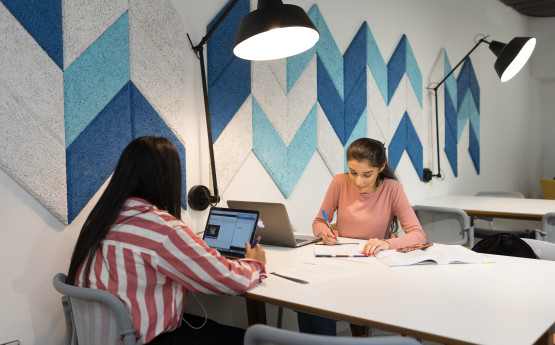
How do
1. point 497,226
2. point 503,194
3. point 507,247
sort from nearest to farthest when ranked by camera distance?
1. point 507,247
2. point 503,194
3. point 497,226

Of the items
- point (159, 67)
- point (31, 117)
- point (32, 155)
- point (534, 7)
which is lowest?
point (32, 155)

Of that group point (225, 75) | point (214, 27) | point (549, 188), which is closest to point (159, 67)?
point (214, 27)

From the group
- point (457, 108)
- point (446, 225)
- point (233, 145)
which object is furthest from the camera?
point (457, 108)

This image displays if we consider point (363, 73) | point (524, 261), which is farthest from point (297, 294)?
point (363, 73)

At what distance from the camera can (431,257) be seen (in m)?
1.84

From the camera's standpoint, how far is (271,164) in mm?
2869

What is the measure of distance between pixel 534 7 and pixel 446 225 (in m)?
4.67

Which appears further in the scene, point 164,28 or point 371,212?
point 371,212

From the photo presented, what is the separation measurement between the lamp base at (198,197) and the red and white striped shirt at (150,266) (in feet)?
3.10

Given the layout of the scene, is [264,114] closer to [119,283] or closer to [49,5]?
[49,5]

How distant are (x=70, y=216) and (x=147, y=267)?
0.68 meters

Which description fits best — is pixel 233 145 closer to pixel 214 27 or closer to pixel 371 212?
pixel 214 27

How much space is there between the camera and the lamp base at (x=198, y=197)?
7.88 ft

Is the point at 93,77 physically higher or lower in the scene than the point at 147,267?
higher
